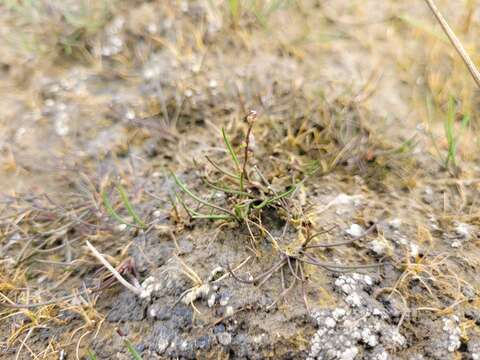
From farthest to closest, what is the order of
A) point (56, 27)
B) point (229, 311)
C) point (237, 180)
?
point (56, 27), point (237, 180), point (229, 311)

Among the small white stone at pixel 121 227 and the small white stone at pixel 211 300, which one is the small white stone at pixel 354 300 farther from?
the small white stone at pixel 121 227

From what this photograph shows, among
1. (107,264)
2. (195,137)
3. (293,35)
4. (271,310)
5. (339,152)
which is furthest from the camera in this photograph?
(293,35)

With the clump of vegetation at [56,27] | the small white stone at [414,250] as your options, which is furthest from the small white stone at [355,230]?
the clump of vegetation at [56,27]

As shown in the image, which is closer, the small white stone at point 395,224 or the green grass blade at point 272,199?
the green grass blade at point 272,199

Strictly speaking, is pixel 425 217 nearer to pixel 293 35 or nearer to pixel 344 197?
pixel 344 197

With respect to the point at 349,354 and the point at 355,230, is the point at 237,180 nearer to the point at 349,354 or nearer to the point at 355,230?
the point at 355,230

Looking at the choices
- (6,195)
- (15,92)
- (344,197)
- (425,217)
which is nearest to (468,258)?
(425,217)

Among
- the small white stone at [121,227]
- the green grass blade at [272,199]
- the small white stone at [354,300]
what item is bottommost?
the small white stone at [121,227]

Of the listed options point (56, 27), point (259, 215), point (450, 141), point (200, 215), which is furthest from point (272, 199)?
point (56, 27)
